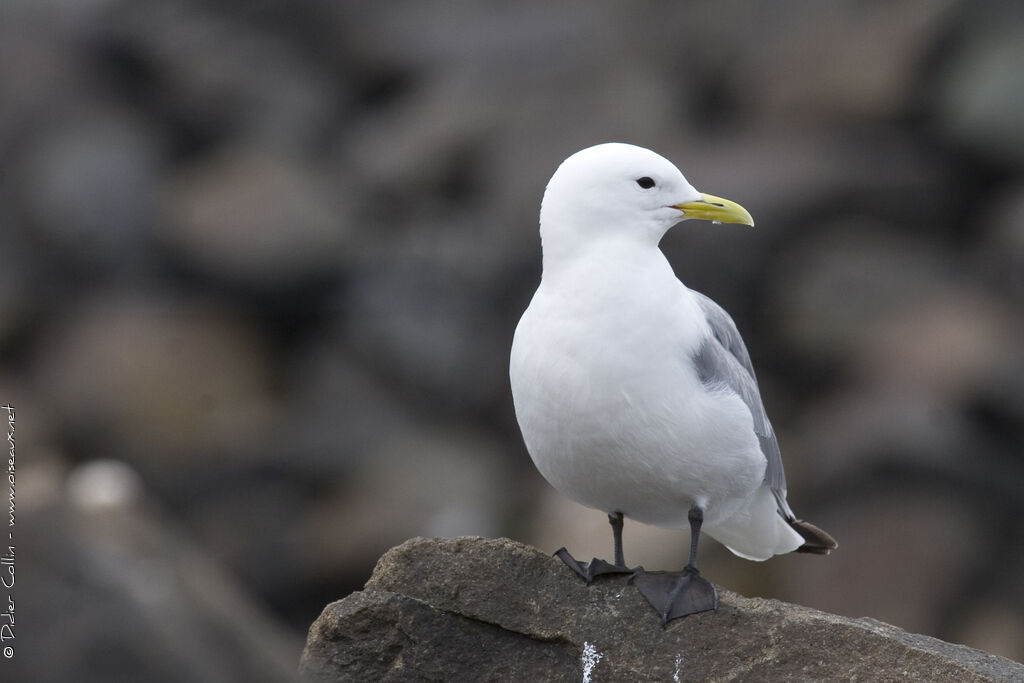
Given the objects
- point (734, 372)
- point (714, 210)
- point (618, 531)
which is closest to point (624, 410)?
point (734, 372)

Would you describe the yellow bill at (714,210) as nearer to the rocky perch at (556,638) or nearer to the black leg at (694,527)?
the black leg at (694,527)

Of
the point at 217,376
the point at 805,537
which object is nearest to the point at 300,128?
the point at 217,376

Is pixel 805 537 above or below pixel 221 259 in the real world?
below

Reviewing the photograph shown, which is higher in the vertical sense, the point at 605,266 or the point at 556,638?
the point at 605,266

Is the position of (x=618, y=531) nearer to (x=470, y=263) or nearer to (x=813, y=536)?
(x=813, y=536)

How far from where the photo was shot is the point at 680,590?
5.72 meters

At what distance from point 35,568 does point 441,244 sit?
36.1ft

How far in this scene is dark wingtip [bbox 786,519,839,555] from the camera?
6.53 meters

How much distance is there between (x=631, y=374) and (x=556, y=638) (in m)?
1.02

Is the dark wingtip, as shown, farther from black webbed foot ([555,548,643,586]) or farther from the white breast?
black webbed foot ([555,548,643,586])

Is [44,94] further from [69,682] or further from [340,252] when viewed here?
[69,682]

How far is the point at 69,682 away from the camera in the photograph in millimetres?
3742

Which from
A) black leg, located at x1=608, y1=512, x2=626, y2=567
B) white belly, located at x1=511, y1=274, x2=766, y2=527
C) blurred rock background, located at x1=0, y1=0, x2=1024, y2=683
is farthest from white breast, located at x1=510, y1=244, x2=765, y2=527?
blurred rock background, located at x1=0, y1=0, x2=1024, y2=683

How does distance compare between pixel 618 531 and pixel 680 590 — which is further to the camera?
pixel 618 531
